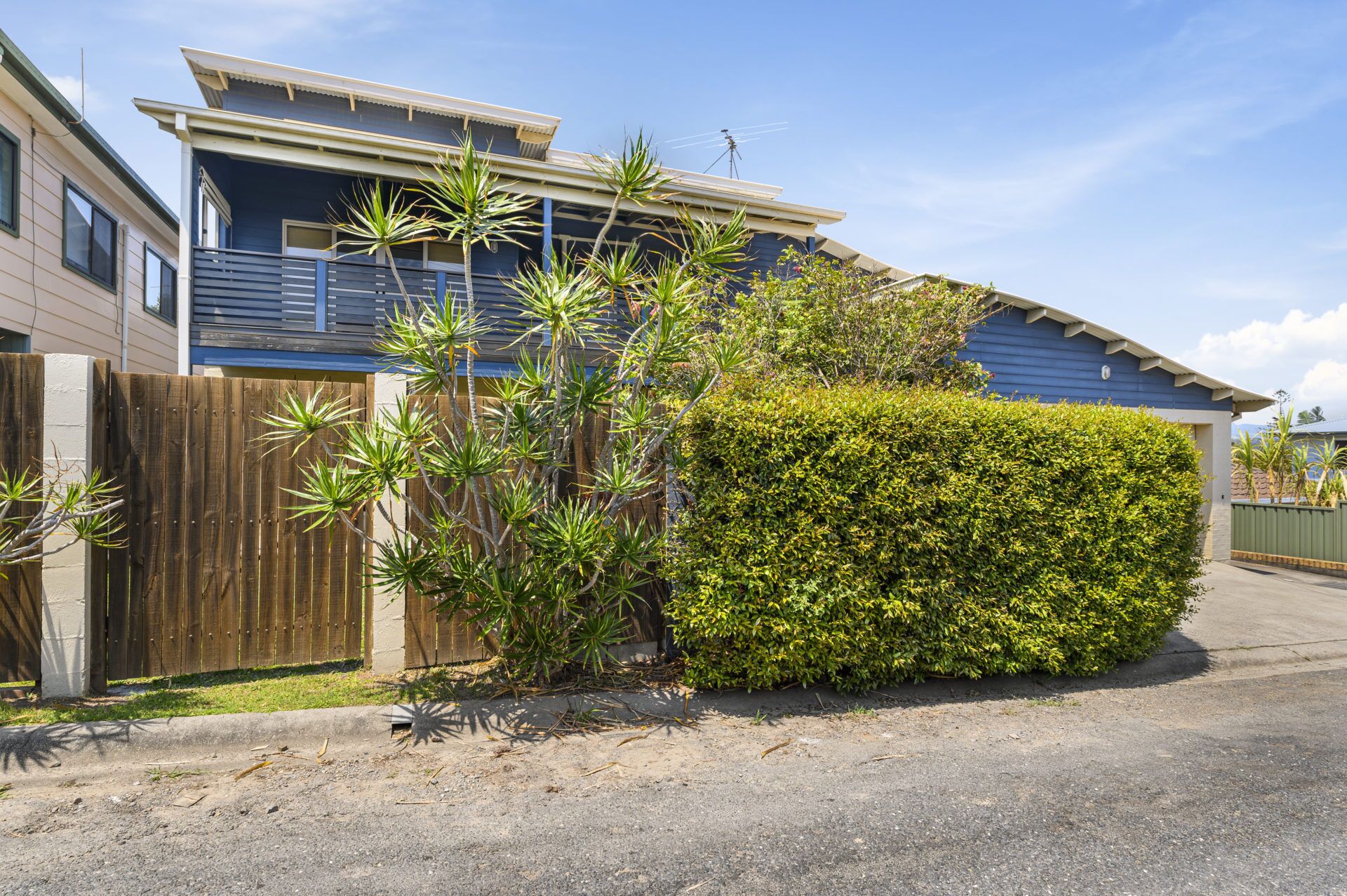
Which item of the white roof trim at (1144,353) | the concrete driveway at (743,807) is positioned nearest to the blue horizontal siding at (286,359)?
the concrete driveway at (743,807)

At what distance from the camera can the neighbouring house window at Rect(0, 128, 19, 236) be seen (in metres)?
8.45

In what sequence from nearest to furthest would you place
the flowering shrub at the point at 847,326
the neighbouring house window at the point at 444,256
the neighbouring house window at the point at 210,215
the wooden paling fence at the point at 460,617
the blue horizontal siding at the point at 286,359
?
the wooden paling fence at the point at 460,617 < the flowering shrub at the point at 847,326 < the blue horizontal siding at the point at 286,359 < the neighbouring house window at the point at 210,215 < the neighbouring house window at the point at 444,256

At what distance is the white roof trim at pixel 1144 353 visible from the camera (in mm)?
12320

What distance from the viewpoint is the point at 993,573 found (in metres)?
5.53

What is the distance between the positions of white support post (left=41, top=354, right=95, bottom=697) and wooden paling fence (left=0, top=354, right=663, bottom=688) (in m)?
0.07

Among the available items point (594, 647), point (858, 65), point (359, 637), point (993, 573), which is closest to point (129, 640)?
point (359, 637)

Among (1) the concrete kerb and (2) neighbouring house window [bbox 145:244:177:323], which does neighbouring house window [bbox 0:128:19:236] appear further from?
(1) the concrete kerb

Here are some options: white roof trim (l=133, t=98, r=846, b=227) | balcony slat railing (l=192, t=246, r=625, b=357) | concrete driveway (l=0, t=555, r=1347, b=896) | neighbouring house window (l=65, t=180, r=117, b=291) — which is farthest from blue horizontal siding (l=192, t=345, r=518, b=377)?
concrete driveway (l=0, t=555, r=1347, b=896)

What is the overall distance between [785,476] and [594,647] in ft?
5.47

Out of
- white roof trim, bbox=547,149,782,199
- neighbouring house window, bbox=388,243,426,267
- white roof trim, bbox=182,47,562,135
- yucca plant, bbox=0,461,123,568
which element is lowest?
yucca plant, bbox=0,461,123,568

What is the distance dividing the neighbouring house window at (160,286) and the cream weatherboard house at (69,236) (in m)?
0.04

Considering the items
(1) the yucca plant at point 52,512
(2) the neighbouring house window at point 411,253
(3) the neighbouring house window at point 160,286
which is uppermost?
(2) the neighbouring house window at point 411,253

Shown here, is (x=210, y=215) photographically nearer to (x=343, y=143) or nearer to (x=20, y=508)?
(x=343, y=143)

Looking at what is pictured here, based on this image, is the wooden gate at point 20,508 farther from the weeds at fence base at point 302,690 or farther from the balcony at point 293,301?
the balcony at point 293,301
